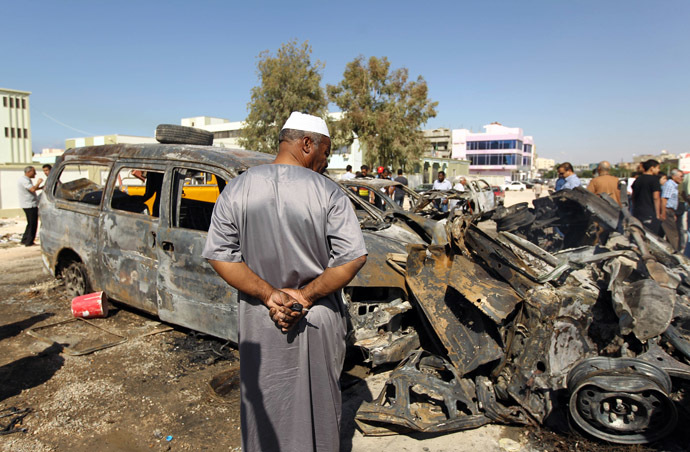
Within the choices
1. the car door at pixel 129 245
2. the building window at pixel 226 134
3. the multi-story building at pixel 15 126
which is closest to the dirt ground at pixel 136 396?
the car door at pixel 129 245

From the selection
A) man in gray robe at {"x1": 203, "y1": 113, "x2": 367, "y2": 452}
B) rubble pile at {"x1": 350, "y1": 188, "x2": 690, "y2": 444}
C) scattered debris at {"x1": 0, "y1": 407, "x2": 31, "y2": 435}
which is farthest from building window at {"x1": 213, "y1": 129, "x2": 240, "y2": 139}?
man in gray robe at {"x1": 203, "y1": 113, "x2": 367, "y2": 452}

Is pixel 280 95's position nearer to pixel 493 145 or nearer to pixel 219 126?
pixel 219 126

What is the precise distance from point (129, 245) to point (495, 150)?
82491 millimetres

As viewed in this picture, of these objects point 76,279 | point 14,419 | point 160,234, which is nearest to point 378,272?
point 160,234

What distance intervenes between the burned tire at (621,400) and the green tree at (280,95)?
22.0 m

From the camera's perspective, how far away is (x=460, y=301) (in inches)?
130

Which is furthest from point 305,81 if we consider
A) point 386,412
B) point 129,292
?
point 386,412

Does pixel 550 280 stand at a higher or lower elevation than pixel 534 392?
higher

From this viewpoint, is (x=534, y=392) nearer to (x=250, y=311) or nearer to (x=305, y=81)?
(x=250, y=311)

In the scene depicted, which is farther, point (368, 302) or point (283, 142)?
point (368, 302)

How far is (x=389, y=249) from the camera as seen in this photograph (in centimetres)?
372

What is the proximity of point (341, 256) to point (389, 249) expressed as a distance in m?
1.92

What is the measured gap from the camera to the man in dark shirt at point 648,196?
7.38m

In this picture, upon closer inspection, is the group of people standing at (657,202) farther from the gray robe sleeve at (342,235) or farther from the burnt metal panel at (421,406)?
the gray robe sleeve at (342,235)
